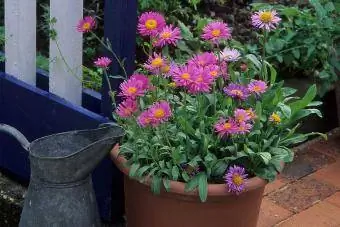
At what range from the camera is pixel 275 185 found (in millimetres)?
3402

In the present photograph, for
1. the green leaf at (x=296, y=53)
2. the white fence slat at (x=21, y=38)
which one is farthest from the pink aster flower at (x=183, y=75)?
the green leaf at (x=296, y=53)

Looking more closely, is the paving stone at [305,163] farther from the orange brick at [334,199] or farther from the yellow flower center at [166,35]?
the yellow flower center at [166,35]

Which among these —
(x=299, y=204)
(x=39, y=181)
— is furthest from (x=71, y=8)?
(x=299, y=204)

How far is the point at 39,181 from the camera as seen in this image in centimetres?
236

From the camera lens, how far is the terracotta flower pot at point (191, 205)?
7.72 ft

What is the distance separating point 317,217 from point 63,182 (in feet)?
4.38

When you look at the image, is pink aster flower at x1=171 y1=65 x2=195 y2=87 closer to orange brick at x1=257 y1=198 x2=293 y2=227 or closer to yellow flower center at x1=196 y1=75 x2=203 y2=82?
yellow flower center at x1=196 y1=75 x2=203 y2=82

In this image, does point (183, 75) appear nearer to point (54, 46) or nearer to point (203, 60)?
point (203, 60)

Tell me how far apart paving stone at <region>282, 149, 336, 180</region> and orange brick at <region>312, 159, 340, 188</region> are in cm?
3

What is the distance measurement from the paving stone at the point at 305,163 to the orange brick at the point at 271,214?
0.33 meters

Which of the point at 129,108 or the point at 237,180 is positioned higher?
the point at 129,108

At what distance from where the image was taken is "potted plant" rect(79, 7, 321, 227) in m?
2.30

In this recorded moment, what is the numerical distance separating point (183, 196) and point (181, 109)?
32cm

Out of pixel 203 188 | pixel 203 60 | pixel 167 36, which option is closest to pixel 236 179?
pixel 203 188
